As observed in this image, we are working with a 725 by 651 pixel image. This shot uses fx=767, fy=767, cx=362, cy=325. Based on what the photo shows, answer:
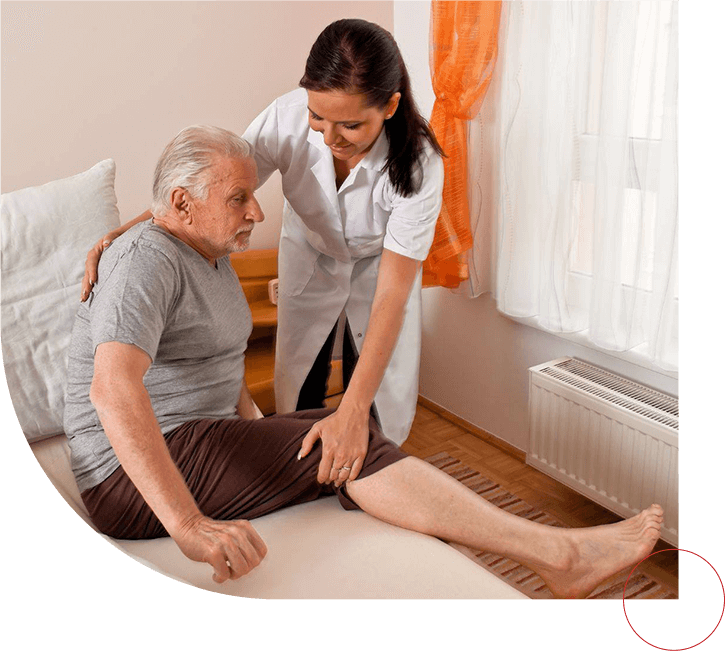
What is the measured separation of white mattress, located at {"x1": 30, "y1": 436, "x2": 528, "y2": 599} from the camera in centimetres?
78

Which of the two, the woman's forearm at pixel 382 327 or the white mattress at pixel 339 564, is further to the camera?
the woman's forearm at pixel 382 327

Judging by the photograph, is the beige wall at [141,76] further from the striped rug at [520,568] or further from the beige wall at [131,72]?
the striped rug at [520,568]

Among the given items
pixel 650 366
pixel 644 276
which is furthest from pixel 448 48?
pixel 650 366

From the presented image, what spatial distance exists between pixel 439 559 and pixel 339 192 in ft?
1.66

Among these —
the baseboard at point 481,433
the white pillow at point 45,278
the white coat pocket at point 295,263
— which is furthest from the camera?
the baseboard at point 481,433

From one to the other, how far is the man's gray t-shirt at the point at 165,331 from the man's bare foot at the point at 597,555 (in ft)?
1.40

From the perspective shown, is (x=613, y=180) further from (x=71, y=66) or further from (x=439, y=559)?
(x=71, y=66)

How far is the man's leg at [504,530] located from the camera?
2.72 feet

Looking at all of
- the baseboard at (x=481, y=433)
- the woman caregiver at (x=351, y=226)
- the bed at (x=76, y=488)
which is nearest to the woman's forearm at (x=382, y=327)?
the woman caregiver at (x=351, y=226)

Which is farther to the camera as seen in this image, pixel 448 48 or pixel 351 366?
pixel 351 366

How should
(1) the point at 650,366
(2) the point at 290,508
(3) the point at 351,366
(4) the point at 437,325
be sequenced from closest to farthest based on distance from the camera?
1. (2) the point at 290,508
2. (1) the point at 650,366
3. (3) the point at 351,366
4. (4) the point at 437,325

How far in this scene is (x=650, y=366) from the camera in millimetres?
1045

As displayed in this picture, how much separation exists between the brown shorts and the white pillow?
0.82ft

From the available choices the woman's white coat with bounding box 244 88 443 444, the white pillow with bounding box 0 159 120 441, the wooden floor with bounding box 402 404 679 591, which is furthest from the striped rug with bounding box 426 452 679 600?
the white pillow with bounding box 0 159 120 441
